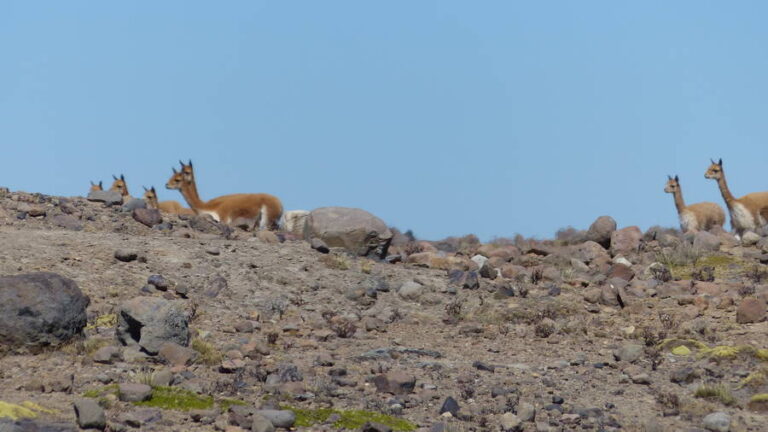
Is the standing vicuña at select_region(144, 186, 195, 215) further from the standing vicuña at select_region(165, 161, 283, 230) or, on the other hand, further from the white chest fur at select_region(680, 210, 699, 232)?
the white chest fur at select_region(680, 210, 699, 232)

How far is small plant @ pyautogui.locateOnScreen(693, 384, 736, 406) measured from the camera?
44.9ft

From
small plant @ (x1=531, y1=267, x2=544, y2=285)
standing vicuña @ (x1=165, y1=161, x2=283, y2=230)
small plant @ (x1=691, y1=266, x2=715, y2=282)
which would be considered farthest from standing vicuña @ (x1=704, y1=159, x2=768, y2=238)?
standing vicuña @ (x1=165, y1=161, x2=283, y2=230)

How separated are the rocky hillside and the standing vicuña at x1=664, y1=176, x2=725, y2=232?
24.4 feet

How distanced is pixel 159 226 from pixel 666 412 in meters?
13.3

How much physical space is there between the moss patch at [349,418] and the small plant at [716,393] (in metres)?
4.20

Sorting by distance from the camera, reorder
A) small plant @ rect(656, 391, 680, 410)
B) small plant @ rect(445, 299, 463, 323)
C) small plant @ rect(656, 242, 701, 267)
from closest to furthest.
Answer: small plant @ rect(656, 391, 680, 410) → small plant @ rect(445, 299, 463, 323) → small plant @ rect(656, 242, 701, 267)

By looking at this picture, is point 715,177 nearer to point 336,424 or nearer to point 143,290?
point 143,290

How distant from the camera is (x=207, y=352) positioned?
14.2 metres

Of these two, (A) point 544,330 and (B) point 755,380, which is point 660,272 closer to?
(A) point 544,330

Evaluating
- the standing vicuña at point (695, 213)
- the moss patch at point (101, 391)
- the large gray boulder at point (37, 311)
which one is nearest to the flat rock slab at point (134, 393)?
the moss patch at point (101, 391)

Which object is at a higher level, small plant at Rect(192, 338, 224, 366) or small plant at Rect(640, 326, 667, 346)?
small plant at Rect(192, 338, 224, 366)

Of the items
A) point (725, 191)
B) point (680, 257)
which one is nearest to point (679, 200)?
point (725, 191)

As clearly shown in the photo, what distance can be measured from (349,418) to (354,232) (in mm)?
11474

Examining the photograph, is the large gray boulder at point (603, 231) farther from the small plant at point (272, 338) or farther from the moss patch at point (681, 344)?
the small plant at point (272, 338)
